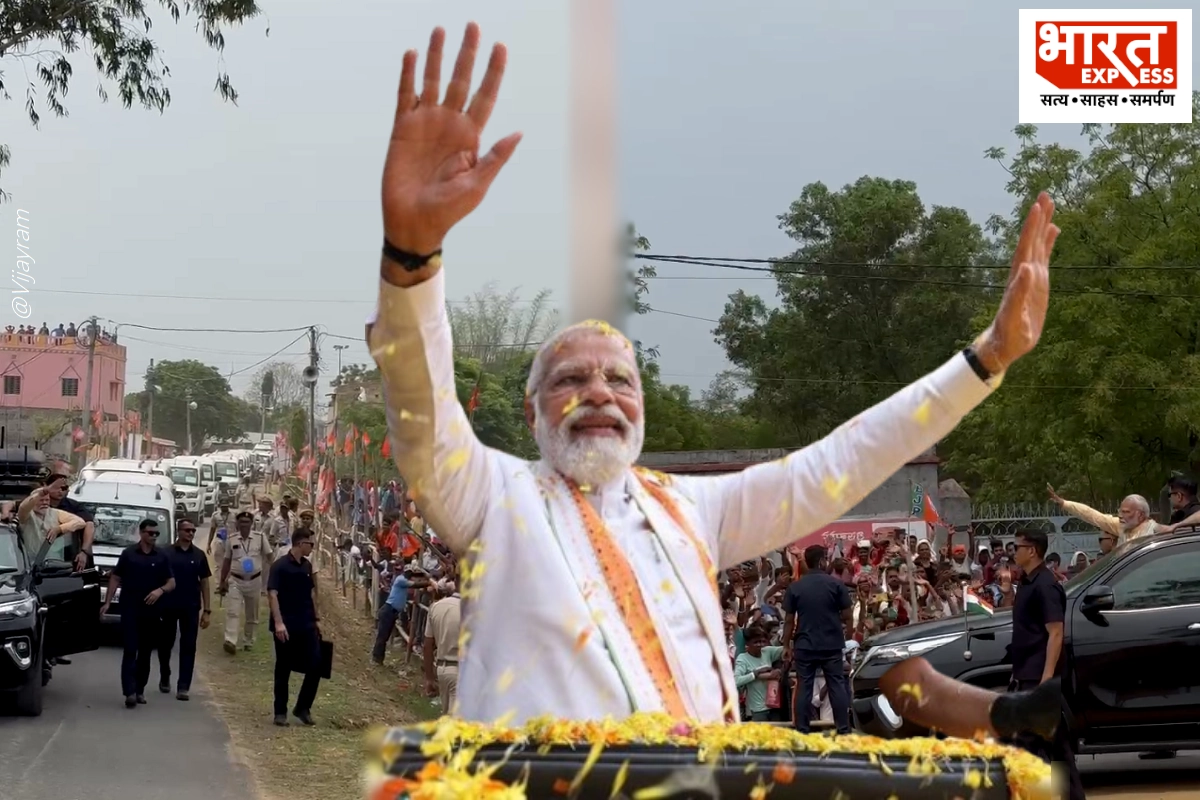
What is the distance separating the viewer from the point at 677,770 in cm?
244

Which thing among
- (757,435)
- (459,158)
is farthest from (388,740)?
(757,435)

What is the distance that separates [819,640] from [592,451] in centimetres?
902

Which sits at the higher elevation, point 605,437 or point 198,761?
point 605,437

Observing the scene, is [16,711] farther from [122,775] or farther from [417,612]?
[417,612]

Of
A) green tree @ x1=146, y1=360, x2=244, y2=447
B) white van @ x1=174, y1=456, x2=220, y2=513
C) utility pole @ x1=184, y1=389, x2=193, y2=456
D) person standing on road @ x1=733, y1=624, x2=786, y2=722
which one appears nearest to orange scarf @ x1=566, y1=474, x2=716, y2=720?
person standing on road @ x1=733, y1=624, x2=786, y2=722

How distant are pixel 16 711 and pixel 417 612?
5.92 m

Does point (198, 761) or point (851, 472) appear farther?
point (198, 761)

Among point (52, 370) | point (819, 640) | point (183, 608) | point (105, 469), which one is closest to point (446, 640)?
point (819, 640)

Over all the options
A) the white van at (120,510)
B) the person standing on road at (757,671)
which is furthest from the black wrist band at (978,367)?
the white van at (120,510)

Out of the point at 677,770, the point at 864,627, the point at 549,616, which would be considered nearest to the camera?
the point at 677,770

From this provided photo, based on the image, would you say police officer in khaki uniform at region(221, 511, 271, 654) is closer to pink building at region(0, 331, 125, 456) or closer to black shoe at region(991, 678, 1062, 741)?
black shoe at region(991, 678, 1062, 741)

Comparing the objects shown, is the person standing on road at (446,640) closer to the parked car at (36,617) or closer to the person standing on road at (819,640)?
the person standing on road at (819,640)

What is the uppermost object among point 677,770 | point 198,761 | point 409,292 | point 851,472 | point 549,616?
point 409,292

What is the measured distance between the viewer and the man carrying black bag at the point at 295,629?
1391 centimetres
